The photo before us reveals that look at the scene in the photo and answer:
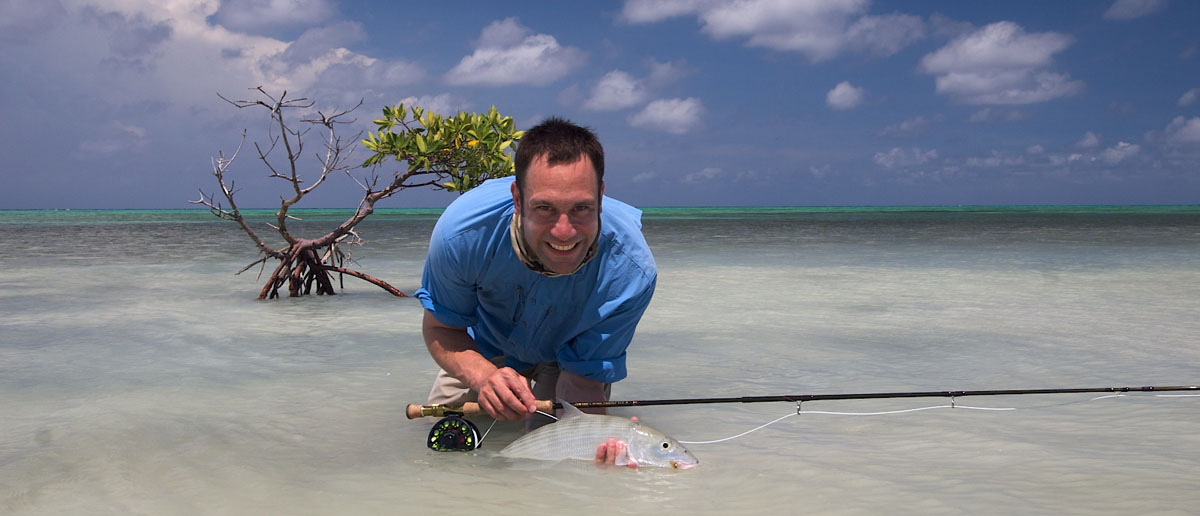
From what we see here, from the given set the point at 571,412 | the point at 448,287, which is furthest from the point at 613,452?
the point at 448,287

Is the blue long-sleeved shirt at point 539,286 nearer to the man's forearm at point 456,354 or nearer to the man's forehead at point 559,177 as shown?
the man's forearm at point 456,354

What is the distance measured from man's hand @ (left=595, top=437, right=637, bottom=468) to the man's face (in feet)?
2.37

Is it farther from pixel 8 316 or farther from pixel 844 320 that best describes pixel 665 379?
pixel 8 316

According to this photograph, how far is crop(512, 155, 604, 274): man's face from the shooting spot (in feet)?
8.40

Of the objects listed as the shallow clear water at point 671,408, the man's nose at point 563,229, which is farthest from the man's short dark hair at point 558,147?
the shallow clear water at point 671,408

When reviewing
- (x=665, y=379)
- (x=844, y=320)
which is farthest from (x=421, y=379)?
(x=844, y=320)

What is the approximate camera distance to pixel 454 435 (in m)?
3.32

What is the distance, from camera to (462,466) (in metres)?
3.18

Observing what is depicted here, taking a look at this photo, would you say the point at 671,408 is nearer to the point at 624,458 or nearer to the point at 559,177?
the point at 624,458

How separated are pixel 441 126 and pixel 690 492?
5458 mm

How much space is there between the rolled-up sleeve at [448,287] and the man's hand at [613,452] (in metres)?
0.68

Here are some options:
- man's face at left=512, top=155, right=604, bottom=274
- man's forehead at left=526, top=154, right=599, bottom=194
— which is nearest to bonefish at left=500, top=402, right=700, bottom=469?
man's face at left=512, top=155, right=604, bottom=274

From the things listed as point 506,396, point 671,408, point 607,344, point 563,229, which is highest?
point 563,229

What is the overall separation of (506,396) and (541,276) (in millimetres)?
457
